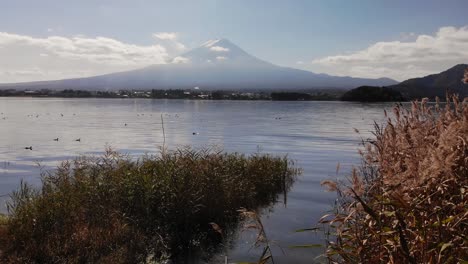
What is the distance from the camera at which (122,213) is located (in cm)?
1401

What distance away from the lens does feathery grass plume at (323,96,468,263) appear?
4.54 metres

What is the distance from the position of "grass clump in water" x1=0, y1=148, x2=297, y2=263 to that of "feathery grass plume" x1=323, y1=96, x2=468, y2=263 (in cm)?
811

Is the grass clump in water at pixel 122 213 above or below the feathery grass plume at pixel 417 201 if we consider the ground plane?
below

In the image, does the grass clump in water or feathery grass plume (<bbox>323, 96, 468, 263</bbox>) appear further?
the grass clump in water

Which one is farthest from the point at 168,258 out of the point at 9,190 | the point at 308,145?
the point at 308,145

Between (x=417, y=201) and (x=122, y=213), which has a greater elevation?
(x=417, y=201)

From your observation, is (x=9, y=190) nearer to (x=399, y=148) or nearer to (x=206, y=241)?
(x=206, y=241)

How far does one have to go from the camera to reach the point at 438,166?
4.02m

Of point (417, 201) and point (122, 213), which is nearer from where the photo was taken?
point (417, 201)

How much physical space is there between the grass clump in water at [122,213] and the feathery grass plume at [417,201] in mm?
8110

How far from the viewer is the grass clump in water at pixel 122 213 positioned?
12133 millimetres

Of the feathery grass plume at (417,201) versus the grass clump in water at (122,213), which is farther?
the grass clump in water at (122,213)

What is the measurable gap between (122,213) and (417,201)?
34.0 feet

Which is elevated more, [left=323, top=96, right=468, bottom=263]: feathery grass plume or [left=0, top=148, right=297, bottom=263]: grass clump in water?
[left=323, top=96, right=468, bottom=263]: feathery grass plume
